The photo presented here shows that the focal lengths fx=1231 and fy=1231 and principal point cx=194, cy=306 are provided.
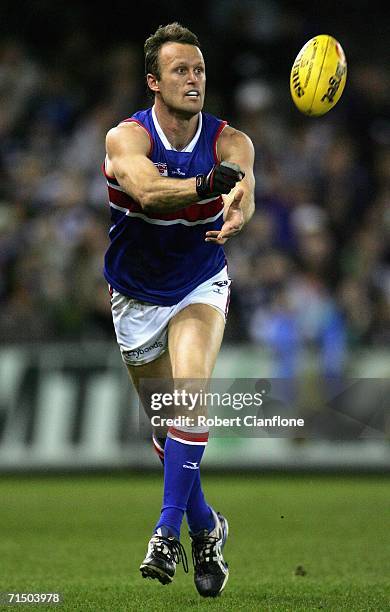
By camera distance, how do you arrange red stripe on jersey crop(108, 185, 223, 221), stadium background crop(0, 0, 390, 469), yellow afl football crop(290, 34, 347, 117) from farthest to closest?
stadium background crop(0, 0, 390, 469) → yellow afl football crop(290, 34, 347, 117) → red stripe on jersey crop(108, 185, 223, 221)

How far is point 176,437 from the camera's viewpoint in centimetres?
616

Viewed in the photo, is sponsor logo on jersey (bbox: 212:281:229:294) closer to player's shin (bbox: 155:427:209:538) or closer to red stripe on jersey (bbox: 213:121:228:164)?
red stripe on jersey (bbox: 213:121:228:164)

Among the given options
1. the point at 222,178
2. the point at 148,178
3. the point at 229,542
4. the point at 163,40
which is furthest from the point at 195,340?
the point at 229,542

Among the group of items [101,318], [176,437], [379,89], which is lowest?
[101,318]

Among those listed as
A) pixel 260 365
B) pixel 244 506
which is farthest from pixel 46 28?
pixel 244 506

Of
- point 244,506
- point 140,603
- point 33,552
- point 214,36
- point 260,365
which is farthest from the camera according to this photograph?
point 214,36

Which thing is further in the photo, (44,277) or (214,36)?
(214,36)

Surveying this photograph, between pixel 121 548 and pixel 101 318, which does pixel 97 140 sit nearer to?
pixel 101 318

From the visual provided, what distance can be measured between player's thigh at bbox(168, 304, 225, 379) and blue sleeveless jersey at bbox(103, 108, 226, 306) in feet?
0.55

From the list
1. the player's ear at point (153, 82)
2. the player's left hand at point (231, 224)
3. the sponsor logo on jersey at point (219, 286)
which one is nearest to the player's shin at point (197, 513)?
the sponsor logo on jersey at point (219, 286)

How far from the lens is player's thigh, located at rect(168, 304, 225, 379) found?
6.11 metres

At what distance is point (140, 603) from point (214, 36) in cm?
1325

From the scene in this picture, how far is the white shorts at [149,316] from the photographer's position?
657 centimetres

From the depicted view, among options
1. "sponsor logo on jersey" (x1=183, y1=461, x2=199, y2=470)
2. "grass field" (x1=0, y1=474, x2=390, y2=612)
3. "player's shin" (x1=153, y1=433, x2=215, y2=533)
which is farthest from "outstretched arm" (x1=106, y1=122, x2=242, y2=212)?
"grass field" (x1=0, y1=474, x2=390, y2=612)
